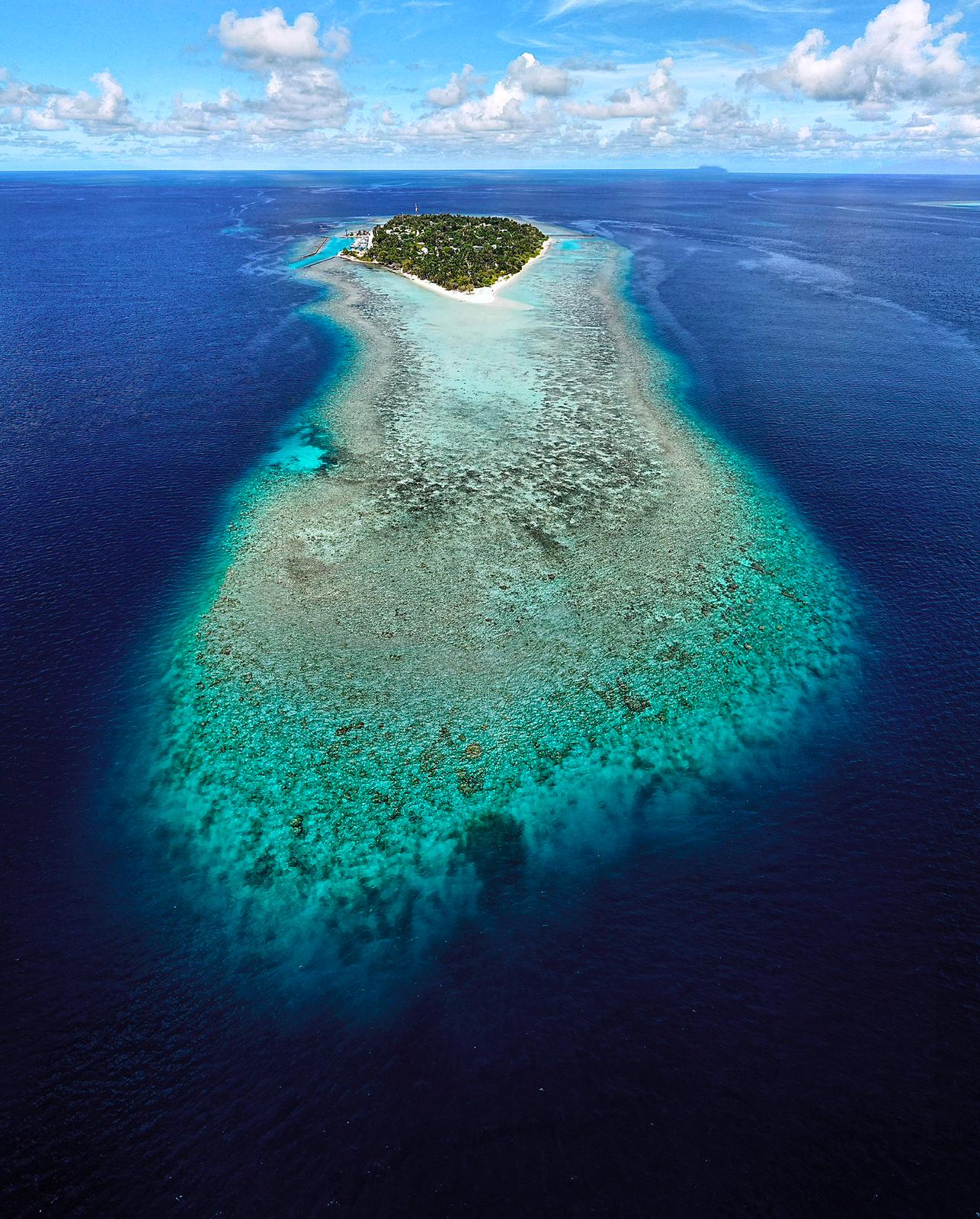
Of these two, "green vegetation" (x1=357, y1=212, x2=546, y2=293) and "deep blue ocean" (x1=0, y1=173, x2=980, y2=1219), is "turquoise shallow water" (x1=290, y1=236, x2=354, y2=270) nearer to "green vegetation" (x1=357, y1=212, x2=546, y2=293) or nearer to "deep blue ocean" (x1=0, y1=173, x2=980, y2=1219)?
"green vegetation" (x1=357, y1=212, x2=546, y2=293)

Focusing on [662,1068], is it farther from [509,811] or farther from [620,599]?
[620,599]

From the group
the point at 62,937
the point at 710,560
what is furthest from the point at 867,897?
the point at 62,937

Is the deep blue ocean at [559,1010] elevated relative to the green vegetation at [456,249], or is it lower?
lower

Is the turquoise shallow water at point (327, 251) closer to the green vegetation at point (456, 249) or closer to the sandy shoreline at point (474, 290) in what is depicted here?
the green vegetation at point (456, 249)

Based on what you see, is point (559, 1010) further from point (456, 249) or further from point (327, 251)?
point (327, 251)

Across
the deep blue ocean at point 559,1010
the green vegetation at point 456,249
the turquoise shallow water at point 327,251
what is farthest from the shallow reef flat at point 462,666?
the turquoise shallow water at point 327,251
